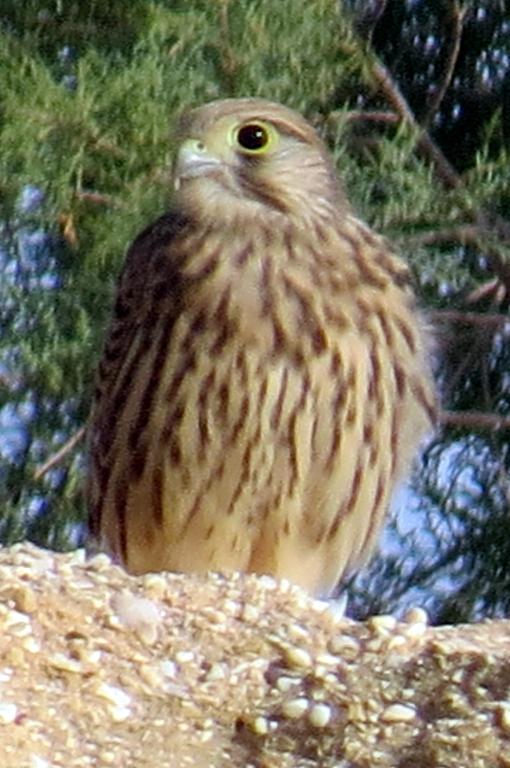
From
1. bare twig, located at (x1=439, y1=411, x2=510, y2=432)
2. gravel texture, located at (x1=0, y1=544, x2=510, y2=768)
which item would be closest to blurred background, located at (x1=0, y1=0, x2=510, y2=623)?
bare twig, located at (x1=439, y1=411, x2=510, y2=432)

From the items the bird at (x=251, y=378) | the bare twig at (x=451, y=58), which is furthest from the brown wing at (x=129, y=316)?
the bare twig at (x=451, y=58)

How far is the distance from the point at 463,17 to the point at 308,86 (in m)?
0.30

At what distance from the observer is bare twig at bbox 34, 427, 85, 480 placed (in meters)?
4.14

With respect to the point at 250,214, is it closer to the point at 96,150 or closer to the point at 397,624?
the point at 96,150

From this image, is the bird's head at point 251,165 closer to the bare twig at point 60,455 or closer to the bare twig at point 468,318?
the bare twig at point 468,318

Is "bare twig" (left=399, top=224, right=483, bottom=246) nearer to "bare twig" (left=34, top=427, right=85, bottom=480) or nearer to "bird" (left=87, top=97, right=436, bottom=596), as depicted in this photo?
"bird" (left=87, top=97, right=436, bottom=596)

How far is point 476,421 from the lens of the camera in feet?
13.8

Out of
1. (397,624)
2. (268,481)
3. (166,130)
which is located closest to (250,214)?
(166,130)

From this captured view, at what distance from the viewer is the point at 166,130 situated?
13.1 feet

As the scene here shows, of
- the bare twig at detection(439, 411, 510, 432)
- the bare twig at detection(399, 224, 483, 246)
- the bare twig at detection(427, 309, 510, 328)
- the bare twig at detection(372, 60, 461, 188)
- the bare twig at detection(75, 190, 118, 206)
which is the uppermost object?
the bare twig at detection(372, 60, 461, 188)

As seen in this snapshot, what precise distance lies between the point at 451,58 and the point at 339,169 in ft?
0.86

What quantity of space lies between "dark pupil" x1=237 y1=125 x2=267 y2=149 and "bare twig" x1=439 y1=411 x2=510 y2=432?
1.80ft

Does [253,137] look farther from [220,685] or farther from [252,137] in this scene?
[220,685]

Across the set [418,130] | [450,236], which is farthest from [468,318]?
[418,130]
